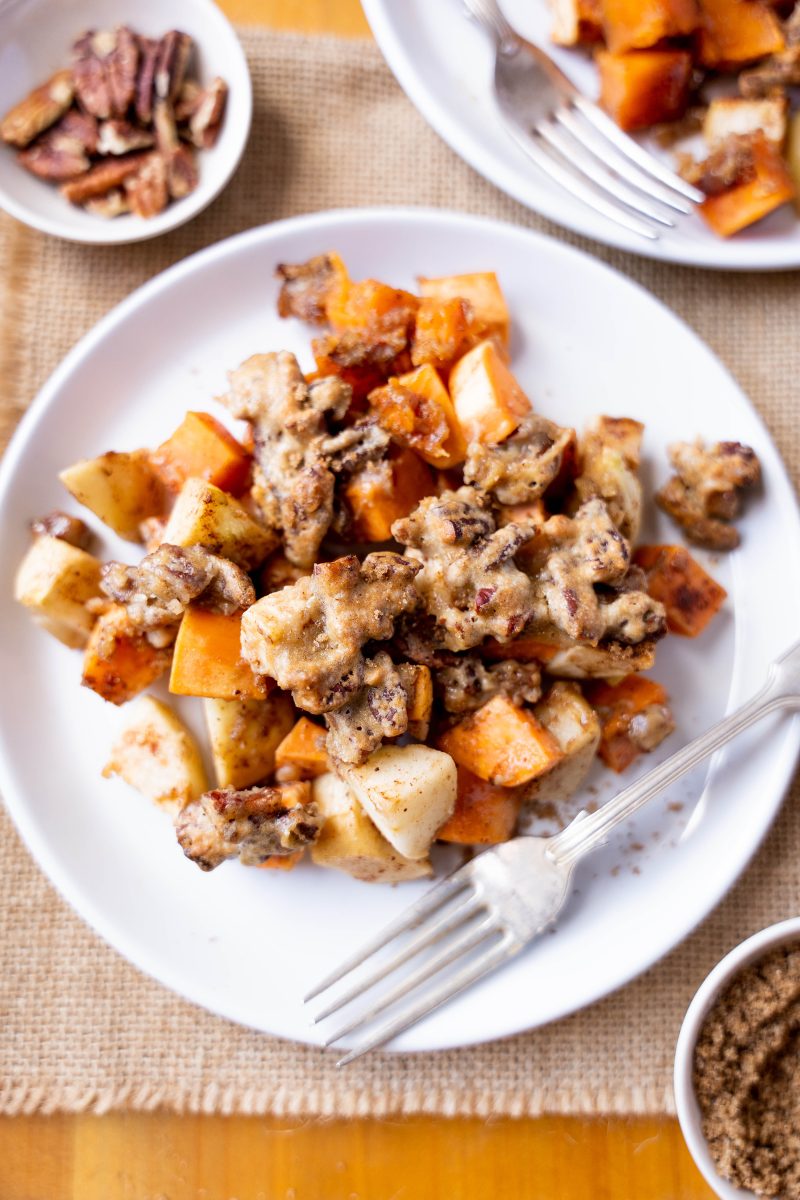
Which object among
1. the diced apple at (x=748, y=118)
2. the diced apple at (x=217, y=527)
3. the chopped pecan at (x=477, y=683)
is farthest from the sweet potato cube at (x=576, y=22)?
the chopped pecan at (x=477, y=683)

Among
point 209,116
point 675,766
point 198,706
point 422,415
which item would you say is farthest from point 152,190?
point 675,766

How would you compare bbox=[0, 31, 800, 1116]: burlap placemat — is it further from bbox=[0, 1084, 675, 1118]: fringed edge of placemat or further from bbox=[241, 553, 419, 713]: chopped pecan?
bbox=[241, 553, 419, 713]: chopped pecan

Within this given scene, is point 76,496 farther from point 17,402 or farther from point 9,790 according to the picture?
point 9,790

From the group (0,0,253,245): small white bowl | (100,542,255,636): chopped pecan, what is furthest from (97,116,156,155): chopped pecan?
(100,542,255,636): chopped pecan

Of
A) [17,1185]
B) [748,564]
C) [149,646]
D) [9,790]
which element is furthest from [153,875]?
[748,564]

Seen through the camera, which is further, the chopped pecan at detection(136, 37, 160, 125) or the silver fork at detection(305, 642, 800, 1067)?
the chopped pecan at detection(136, 37, 160, 125)

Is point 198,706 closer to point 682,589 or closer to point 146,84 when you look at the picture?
point 682,589

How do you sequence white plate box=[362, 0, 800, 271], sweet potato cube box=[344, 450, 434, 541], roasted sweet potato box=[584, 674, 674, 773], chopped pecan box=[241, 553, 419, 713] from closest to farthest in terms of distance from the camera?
1. chopped pecan box=[241, 553, 419, 713]
2. sweet potato cube box=[344, 450, 434, 541]
3. roasted sweet potato box=[584, 674, 674, 773]
4. white plate box=[362, 0, 800, 271]
